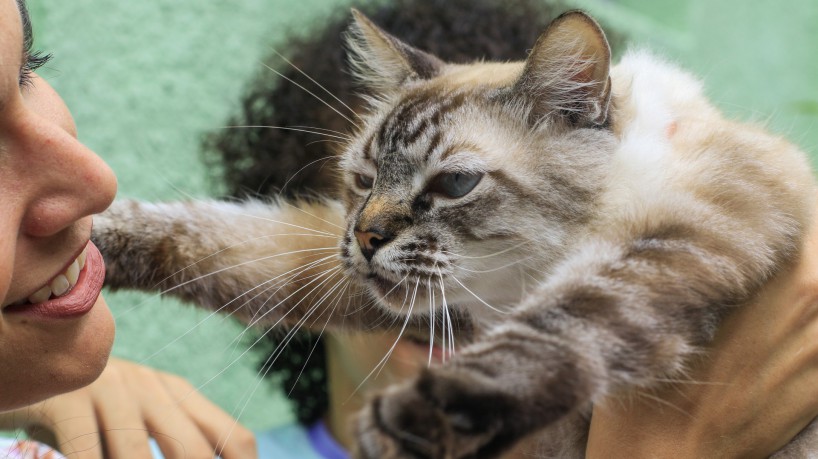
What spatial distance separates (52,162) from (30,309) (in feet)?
0.53

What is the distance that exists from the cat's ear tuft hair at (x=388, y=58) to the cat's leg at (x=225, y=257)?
0.94 ft

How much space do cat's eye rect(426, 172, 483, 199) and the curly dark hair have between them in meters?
0.66

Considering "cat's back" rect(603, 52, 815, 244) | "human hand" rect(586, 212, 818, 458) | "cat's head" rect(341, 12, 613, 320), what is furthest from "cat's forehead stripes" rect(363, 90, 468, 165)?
"human hand" rect(586, 212, 818, 458)

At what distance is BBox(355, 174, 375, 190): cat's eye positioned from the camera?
1.23 meters

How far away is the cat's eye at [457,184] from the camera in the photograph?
105cm

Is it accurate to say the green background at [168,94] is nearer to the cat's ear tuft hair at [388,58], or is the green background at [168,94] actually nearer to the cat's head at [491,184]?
the cat's ear tuft hair at [388,58]

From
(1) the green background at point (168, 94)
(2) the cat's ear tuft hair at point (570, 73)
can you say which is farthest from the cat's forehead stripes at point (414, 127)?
(1) the green background at point (168, 94)

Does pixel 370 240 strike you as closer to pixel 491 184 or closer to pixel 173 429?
pixel 491 184

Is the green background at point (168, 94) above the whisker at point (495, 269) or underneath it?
underneath

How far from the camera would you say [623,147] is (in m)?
1.08

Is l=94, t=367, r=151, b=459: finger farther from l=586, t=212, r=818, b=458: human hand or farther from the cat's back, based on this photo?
the cat's back

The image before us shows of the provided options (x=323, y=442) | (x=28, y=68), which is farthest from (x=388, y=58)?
(x=323, y=442)

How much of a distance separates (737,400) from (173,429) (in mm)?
776

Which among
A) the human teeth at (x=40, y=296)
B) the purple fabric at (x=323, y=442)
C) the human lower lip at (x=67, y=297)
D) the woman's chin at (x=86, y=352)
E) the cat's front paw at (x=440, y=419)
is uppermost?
the cat's front paw at (x=440, y=419)
